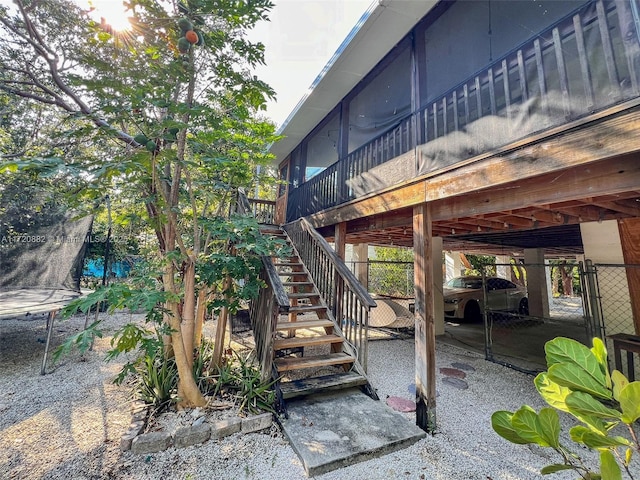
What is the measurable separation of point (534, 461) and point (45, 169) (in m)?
4.01

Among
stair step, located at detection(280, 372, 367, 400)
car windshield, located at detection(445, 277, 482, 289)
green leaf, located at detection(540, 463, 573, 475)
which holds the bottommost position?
stair step, located at detection(280, 372, 367, 400)

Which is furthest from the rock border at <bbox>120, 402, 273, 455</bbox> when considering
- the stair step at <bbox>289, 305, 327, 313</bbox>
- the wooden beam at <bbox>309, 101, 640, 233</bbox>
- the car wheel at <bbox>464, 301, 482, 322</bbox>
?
the car wheel at <bbox>464, 301, 482, 322</bbox>

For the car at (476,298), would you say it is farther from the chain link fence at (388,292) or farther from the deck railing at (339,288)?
the deck railing at (339,288)

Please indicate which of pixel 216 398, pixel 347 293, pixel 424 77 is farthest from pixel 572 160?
pixel 216 398

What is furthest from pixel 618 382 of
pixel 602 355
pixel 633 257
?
pixel 633 257

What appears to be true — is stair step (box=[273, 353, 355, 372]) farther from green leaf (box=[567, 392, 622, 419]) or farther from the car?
the car

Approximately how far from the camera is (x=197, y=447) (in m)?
2.30

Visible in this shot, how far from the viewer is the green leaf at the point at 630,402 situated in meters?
0.64

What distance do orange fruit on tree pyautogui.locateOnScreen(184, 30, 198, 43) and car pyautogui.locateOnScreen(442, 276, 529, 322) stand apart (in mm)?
7315

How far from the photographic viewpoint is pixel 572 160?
74.2 inches

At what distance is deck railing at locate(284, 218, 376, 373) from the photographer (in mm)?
3312

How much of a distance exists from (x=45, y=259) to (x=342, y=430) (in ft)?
20.4

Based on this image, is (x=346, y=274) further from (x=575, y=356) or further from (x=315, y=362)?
(x=575, y=356)

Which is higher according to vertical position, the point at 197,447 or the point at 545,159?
the point at 545,159
